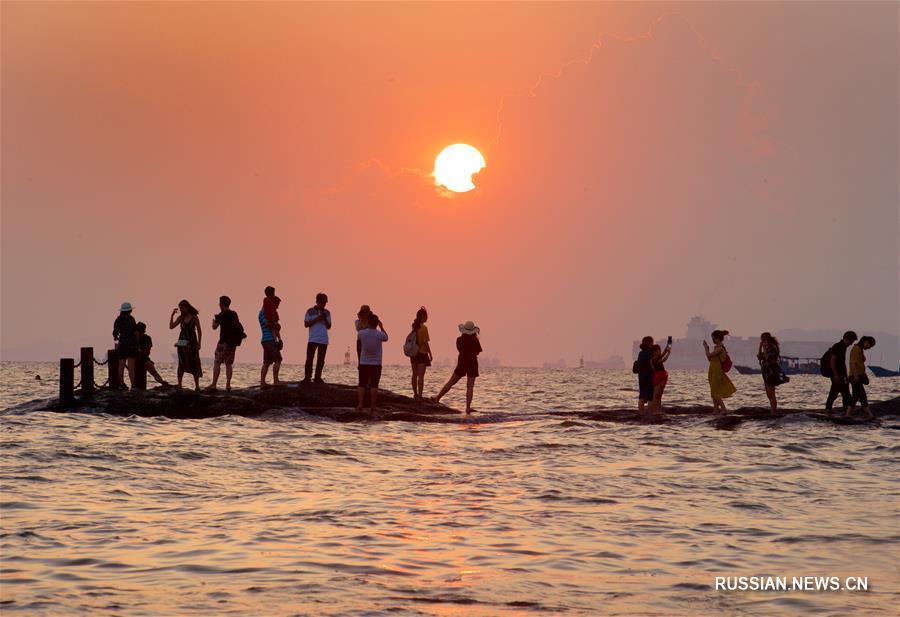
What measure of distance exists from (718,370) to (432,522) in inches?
583

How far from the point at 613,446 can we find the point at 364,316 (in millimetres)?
6427

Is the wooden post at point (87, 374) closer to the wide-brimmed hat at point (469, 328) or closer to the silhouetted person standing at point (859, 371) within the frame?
the wide-brimmed hat at point (469, 328)

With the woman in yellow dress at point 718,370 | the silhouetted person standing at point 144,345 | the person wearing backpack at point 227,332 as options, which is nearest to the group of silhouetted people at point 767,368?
the woman in yellow dress at point 718,370

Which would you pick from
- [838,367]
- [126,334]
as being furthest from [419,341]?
[838,367]

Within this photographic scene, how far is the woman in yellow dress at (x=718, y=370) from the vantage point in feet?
84.1

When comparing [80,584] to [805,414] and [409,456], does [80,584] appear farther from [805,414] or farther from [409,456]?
[805,414]

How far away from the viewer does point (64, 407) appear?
27.3 m

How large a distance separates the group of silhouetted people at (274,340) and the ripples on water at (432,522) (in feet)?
8.83

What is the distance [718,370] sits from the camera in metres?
26.6

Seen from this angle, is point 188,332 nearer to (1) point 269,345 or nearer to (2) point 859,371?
(1) point 269,345

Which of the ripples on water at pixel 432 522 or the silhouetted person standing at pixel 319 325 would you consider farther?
the silhouetted person standing at pixel 319 325

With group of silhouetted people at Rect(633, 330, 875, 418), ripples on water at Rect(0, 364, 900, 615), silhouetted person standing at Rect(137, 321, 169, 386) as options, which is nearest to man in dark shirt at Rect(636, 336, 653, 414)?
group of silhouetted people at Rect(633, 330, 875, 418)

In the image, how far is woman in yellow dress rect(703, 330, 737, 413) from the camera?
84.1 ft

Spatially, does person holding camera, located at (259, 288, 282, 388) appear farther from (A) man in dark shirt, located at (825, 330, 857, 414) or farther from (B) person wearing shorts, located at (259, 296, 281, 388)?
(A) man in dark shirt, located at (825, 330, 857, 414)
